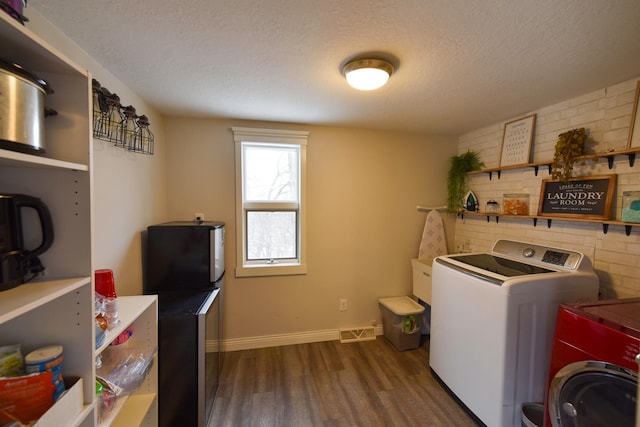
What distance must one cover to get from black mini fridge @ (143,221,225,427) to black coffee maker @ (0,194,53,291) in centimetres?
80

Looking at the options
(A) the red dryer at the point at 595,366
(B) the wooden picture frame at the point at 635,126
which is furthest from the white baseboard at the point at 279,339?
(B) the wooden picture frame at the point at 635,126

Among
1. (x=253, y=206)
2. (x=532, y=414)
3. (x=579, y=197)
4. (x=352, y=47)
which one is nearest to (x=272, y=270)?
Answer: (x=253, y=206)

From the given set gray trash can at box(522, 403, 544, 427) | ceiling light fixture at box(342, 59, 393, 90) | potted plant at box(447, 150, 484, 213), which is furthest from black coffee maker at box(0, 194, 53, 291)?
potted plant at box(447, 150, 484, 213)

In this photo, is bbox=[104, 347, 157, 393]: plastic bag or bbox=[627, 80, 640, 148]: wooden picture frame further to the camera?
bbox=[627, 80, 640, 148]: wooden picture frame

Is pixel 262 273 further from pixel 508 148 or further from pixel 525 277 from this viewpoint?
pixel 508 148

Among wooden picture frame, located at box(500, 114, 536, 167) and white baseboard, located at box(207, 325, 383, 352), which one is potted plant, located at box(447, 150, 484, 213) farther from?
white baseboard, located at box(207, 325, 383, 352)

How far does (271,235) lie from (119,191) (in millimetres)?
1326

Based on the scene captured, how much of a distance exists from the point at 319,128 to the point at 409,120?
2.85ft

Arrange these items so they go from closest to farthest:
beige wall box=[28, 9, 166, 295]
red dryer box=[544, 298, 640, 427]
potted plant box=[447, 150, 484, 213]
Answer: red dryer box=[544, 298, 640, 427], beige wall box=[28, 9, 166, 295], potted plant box=[447, 150, 484, 213]

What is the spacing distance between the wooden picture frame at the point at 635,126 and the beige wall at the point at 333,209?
140 centimetres

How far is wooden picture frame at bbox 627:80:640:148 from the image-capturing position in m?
1.47

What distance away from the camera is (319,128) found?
98.7 inches

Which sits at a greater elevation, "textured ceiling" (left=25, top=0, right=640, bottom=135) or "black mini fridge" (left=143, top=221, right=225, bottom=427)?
"textured ceiling" (left=25, top=0, right=640, bottom=135)

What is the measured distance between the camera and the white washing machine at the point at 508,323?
4.63 feet
